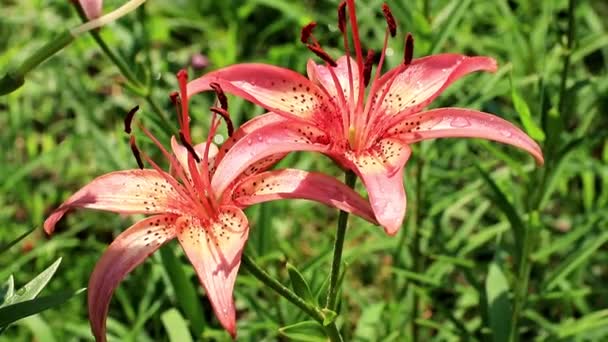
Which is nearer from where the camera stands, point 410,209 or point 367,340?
point 367,340

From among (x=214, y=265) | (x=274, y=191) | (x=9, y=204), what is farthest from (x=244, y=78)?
(x=9, y=204)

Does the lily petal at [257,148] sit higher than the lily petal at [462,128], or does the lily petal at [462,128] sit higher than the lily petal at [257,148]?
the lily petal at [462,128]

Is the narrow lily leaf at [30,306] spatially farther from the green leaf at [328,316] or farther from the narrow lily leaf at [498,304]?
the narrow lily leaf at [498,304]

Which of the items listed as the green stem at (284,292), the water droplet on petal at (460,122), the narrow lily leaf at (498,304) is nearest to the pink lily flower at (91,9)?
the green stem at (284,292)

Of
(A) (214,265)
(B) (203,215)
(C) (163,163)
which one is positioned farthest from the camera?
(C) (163,163)

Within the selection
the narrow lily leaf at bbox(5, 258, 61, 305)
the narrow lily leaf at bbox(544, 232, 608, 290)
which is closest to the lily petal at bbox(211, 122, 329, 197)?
the narrow lily leaf at bbox(5, 258, 61, 305)

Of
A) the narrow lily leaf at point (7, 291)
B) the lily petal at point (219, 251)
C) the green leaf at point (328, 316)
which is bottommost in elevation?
the narrow lily leaf at point (7, 291)

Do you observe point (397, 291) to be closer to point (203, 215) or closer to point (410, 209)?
point (410, 209)
